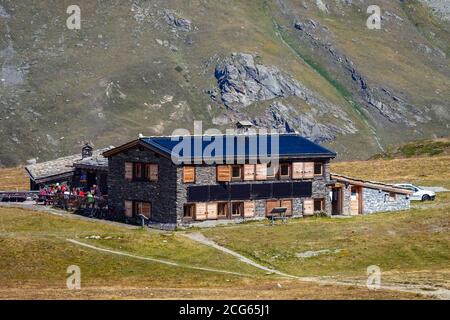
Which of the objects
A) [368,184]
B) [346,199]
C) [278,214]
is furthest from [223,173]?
[368,184]

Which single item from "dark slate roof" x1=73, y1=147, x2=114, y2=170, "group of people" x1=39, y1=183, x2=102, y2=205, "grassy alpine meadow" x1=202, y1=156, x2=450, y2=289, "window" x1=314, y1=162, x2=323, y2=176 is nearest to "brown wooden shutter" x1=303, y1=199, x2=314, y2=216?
"grassy alpine meadow" x1=202, y1=156, x2=450, y2=289

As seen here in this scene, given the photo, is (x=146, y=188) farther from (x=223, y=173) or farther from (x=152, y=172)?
(x=223, y=173)

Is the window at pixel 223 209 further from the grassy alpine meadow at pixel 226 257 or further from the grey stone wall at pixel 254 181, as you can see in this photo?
the grassy alpine meadow at pixel 226 257

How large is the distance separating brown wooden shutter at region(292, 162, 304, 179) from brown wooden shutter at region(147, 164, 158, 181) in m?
11.4

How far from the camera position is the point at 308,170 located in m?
92.4

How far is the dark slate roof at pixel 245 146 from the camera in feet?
290

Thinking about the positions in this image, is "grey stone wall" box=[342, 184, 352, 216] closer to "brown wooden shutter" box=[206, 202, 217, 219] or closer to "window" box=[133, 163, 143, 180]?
"brown wooden shutter" box=[206, 202, 217, 219]

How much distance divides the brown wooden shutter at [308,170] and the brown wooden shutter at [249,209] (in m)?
5.51

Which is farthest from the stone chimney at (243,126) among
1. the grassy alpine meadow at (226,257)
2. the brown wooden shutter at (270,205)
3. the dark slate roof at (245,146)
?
the grassy alpine meadow at (226,257)

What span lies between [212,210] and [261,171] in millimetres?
5396

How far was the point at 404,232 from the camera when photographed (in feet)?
270
